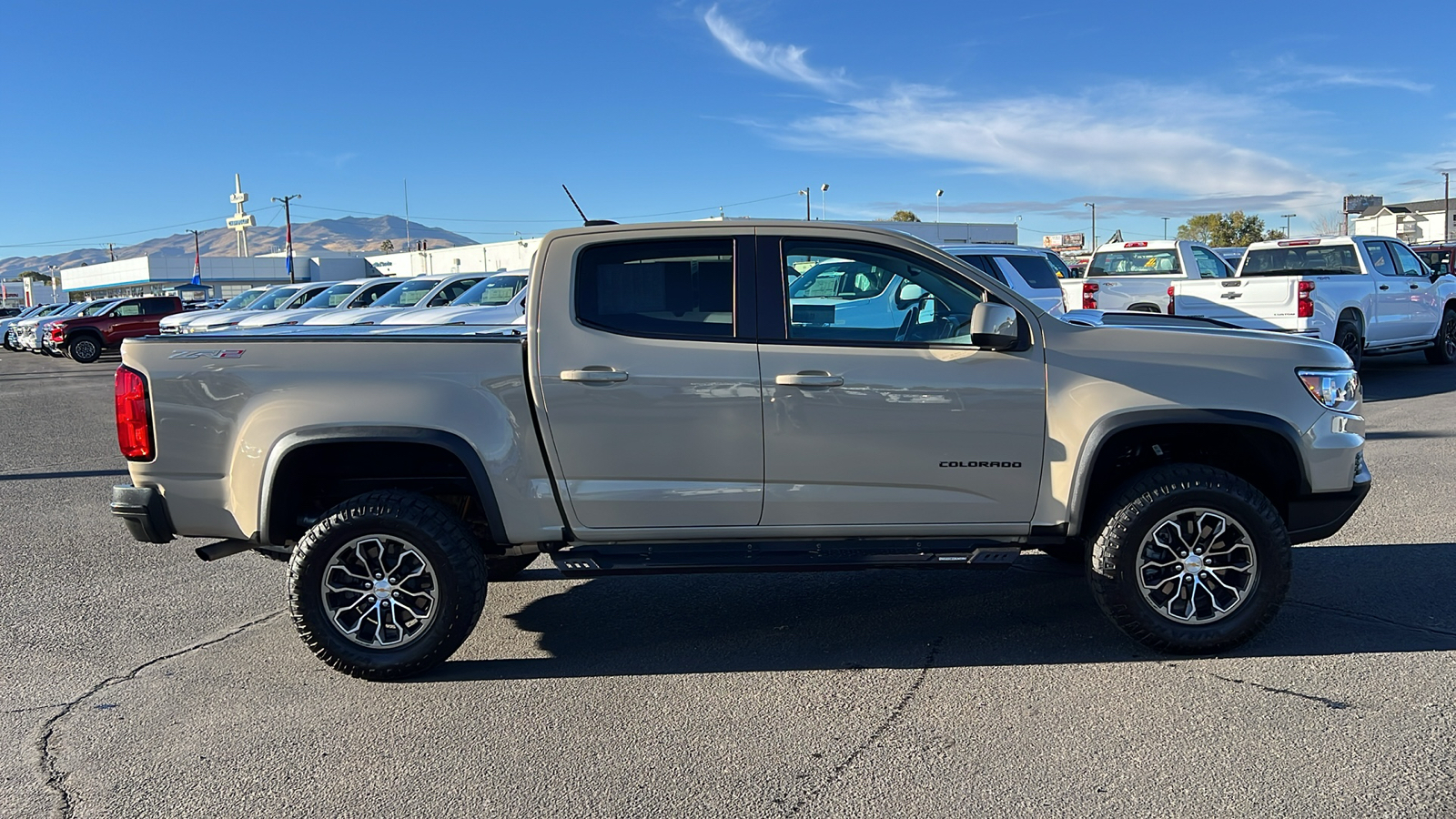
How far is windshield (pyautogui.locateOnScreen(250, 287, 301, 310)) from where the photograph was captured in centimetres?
2277

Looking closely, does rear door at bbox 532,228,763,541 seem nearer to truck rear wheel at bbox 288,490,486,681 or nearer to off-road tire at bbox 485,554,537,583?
truck rear wheel at bbox 288,490,486,681

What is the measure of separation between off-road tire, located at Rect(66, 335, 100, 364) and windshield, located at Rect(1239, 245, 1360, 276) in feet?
88.9

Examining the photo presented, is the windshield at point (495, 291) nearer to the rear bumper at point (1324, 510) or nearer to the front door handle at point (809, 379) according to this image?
the front door handle at point (809, 379)

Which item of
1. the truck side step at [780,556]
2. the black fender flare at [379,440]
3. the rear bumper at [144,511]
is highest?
the black fender flare at [379,440]

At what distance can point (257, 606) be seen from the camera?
5672 millimetres

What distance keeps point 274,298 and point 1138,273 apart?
1766 centimetres

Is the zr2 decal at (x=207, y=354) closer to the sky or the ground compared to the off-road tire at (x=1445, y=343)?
closer to the sky

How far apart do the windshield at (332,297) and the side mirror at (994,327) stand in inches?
687

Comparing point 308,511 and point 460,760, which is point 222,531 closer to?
point 308,511

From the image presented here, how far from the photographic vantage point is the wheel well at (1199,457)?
15.5ft

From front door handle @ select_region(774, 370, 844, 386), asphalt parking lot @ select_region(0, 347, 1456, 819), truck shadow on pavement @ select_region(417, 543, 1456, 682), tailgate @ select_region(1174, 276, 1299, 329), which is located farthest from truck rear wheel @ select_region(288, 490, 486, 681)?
tailgate @ select_region(1174, 276, 1299, 329)

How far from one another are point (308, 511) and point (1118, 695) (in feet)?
11.8

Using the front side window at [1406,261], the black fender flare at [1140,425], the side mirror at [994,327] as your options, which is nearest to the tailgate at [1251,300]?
the front side window at [1406,261]

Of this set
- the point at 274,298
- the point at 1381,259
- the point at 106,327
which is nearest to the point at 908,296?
the point at 1381,259
